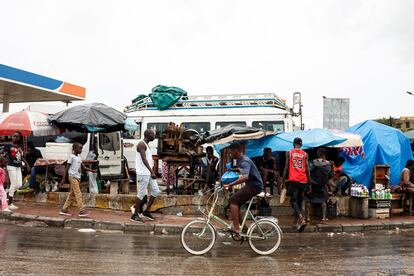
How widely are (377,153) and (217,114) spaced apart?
5.57m

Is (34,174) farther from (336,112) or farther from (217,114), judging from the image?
(336,112)

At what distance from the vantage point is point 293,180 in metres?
9.17

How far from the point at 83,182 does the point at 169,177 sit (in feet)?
7.97

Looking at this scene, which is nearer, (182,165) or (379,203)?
(379,203)

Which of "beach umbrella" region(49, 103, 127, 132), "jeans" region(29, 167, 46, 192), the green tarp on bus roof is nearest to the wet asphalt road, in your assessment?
"jeans" region(29, 167, 46, 192)

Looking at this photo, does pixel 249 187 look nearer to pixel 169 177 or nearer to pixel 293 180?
pixel 293 180

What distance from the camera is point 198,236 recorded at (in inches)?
270

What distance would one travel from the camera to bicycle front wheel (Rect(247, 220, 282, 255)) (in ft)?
23.1

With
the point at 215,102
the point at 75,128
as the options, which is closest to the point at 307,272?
the point at 75,128

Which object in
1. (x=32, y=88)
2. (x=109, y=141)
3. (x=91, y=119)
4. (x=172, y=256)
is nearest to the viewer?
(x=172, y=256)

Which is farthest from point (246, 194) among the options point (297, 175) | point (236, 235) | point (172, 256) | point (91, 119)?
point (91, 119)

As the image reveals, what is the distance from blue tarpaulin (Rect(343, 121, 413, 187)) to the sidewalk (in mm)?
1768

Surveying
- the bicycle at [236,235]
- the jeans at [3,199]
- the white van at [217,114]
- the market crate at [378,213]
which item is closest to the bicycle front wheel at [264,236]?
the bicycle at [236,235]

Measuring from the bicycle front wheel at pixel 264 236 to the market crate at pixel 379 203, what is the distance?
5.15 meters
